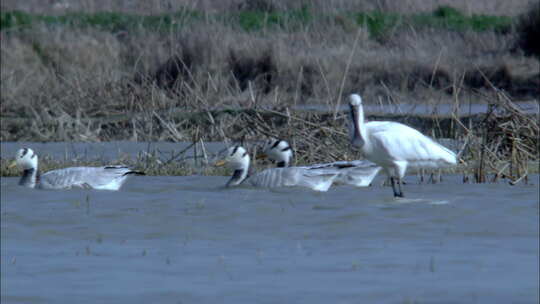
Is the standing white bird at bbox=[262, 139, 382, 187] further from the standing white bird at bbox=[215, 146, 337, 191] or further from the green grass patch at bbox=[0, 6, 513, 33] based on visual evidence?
the green grass patch at bbox=[0, 6, 513, 33]

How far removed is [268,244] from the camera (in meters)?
7.70

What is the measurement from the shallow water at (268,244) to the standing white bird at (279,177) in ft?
0.27

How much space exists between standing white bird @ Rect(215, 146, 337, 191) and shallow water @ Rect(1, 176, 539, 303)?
8 cm

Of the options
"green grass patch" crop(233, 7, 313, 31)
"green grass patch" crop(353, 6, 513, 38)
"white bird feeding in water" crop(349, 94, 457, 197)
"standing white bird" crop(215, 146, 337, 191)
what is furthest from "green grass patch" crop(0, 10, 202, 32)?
"white bird feeding in water" crop(349, 94, 457, 197)

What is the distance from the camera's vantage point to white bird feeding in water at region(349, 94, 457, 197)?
9.25 m

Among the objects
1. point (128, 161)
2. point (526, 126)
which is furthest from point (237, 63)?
point (526, 126)

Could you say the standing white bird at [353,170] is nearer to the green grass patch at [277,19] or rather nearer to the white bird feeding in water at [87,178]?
the white bird feeding in water at [87,178]

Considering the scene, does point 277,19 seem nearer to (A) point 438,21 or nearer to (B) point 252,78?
(A) point 438,21

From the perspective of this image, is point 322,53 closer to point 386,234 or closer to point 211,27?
point 211,27

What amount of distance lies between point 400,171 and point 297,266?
9.27 feet

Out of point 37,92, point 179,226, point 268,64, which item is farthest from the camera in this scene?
point 268,64

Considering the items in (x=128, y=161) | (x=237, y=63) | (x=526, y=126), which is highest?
(x=526, y=126)

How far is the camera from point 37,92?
1705 cm

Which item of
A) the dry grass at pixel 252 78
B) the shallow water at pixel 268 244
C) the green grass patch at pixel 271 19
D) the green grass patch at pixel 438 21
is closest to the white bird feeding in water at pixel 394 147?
the shallow water at pixel 268 244
